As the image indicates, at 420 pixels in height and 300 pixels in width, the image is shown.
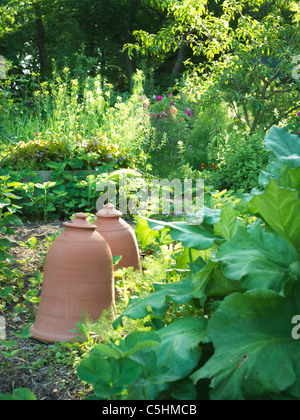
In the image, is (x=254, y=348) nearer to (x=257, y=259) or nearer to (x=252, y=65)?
(x=257, y=259)

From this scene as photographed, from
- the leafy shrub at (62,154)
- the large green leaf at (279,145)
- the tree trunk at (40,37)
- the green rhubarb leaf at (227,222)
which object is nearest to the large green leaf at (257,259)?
the green rhubarb leaf at (227,222)

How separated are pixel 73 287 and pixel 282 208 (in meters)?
1.29

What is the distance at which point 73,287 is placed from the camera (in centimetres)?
237

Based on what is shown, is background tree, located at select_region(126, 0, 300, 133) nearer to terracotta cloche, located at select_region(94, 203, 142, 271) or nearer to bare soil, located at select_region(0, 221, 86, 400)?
terracotta cloche, located at select_region(94, 203, 142, 271)

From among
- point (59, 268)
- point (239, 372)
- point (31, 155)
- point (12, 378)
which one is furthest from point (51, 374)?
point (31, 155)

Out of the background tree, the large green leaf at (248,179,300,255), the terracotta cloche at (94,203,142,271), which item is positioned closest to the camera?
the large green leaf at (248,179,300,255)

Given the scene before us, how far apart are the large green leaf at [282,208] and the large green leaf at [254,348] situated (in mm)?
189

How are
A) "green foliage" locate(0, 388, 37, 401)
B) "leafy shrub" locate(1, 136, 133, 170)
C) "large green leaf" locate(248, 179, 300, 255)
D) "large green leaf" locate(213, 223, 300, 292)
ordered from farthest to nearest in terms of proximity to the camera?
"leafy shrub" locate(1, 136, 133, 170) → "large green leaf" locate(213, 223, 300, 292) → "large green leaf" locate(248, 179, 300, 255) → "green foliage" locate(0, 388, 37, 401)

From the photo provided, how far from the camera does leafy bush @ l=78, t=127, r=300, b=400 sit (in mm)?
1294

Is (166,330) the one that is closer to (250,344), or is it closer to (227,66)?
(250,344)

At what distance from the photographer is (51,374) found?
2.00 meters

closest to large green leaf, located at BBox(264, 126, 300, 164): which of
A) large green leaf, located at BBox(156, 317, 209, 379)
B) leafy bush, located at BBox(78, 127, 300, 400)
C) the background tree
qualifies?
leafy bush, located at BBox(78, 127, 300, 400)

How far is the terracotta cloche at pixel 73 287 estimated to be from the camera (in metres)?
2.36

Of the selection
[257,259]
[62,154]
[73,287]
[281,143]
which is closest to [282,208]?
[257,259]
